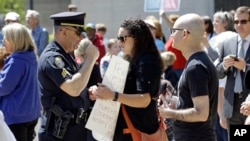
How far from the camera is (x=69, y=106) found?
5805 mm

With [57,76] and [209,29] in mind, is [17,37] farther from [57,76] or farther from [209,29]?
[209,29]

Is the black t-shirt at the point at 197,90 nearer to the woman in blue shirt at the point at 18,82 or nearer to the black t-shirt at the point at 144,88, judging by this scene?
the black t-shirt at the point at 144,88

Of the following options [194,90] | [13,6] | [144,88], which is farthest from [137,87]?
[13,6]

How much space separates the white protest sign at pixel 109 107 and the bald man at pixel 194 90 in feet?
1.20

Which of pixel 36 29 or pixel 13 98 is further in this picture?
pixel 36 29

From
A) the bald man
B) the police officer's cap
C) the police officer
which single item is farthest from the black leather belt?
the police officer's cap

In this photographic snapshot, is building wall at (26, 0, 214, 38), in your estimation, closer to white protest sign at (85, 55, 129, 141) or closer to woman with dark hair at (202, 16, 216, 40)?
woman with dark hair at (202, 16, 216, 40)

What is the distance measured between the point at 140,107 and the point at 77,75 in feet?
2.08

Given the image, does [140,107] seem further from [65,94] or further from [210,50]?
[210,50]

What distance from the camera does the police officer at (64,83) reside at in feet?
18.5

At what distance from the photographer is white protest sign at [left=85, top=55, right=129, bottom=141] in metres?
5.33

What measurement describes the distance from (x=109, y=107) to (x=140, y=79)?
13.0 inches

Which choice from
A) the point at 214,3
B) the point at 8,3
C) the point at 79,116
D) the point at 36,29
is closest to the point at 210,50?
the point at 79,116

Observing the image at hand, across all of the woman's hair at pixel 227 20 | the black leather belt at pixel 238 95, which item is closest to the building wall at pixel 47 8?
the woman's hair at pixel 227 20
